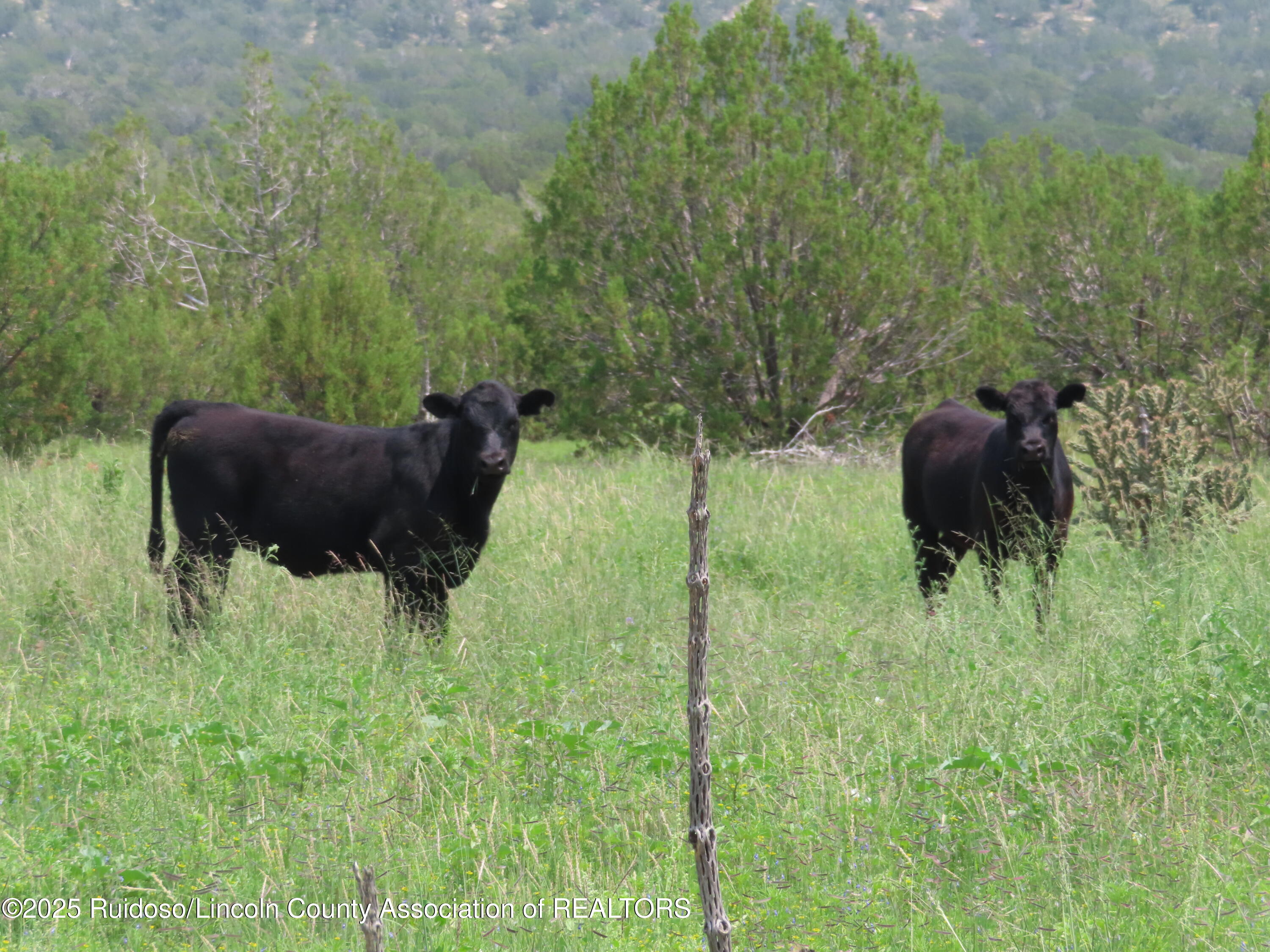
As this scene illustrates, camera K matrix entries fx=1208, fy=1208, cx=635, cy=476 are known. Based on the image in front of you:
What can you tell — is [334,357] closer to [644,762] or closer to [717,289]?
[717,289]

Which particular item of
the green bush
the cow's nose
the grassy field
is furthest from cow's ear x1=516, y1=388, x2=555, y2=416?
the green bush

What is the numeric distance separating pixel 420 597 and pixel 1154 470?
4753mm

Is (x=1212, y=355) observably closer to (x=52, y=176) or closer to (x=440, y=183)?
(x=52, y=176)

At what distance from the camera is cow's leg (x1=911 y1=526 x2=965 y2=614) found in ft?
23.6

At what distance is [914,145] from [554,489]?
640cm

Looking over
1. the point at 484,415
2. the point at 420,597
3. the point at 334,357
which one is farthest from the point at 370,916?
the point at 334,357

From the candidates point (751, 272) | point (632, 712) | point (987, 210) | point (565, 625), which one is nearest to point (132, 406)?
point (751, 272)

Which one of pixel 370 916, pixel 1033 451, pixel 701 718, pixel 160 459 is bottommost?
pixel 160 459

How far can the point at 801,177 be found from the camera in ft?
42.0

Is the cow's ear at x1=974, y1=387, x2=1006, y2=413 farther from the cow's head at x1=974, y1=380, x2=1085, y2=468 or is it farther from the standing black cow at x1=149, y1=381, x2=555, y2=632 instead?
the standing black cow at x1=149, y1=381, x2=555, y2=632

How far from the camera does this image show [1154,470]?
25.5ft

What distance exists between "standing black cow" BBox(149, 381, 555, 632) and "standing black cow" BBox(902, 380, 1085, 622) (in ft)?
8.32

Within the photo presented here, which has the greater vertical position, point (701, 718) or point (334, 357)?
point (701, 718)

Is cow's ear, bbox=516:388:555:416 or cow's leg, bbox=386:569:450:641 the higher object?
cow's ear, bbox=516:388:555:416
